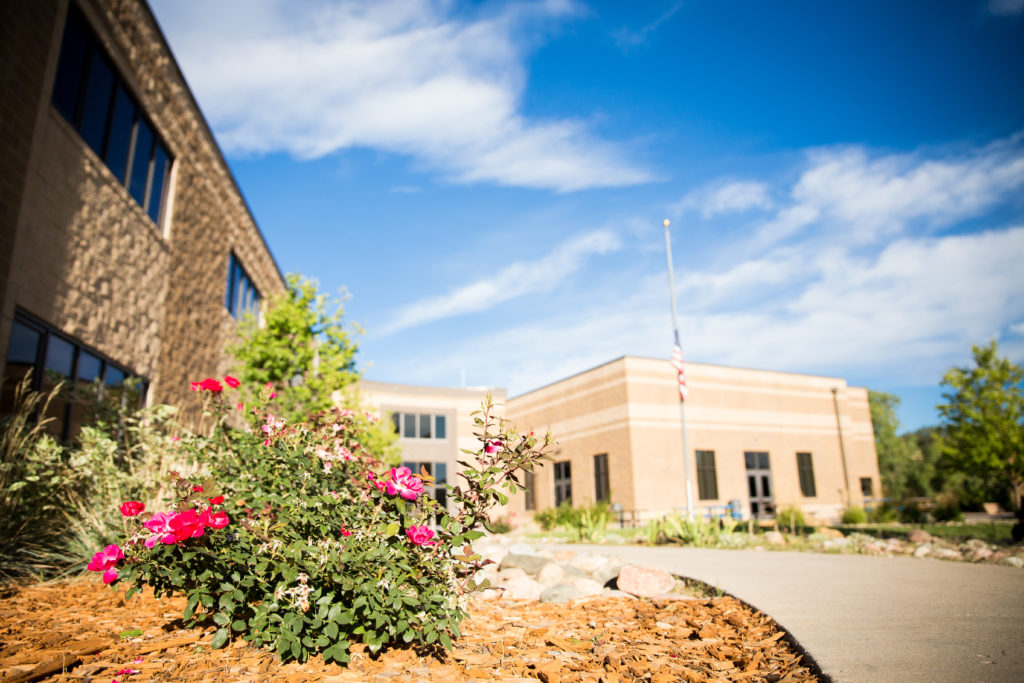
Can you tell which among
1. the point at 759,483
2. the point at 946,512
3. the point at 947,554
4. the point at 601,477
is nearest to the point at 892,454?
the point at 759,483

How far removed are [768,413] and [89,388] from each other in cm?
2801

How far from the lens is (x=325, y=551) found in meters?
3.28

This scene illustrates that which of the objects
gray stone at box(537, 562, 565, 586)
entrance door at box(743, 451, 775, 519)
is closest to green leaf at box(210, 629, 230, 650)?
gray stone at box(537, 562, 565, 586)

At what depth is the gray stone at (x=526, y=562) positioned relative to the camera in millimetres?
6824

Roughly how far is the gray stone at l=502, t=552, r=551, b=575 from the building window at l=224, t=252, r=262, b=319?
1096 cm

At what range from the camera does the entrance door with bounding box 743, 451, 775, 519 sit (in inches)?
1075

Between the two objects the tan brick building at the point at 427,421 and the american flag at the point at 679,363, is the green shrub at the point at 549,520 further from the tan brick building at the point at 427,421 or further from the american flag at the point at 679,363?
the tan brick building at the point at 427,421

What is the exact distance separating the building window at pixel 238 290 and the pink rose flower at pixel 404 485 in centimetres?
1311

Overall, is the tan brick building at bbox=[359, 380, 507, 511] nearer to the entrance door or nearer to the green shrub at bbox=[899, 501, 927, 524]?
the entrance door

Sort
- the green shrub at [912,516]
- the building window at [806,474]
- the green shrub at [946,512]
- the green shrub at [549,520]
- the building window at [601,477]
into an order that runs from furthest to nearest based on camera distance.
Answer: the building window at [806,474], the building window at [601,477], the green shrub at [912,516], the green shrub at [946,512], the green shrub at [549,520]

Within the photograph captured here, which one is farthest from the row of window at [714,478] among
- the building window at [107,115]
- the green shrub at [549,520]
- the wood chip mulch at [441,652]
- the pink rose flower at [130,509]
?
the pink rose flower at [130,509]

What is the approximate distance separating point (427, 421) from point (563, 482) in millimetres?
8815

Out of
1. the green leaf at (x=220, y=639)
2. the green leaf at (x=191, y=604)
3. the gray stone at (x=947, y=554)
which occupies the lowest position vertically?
the gray stone at (x=947, y=554)

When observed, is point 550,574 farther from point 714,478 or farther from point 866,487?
point 866,487
